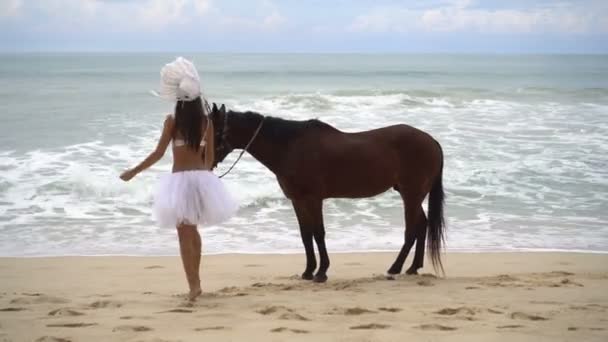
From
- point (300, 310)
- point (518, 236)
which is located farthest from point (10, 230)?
point (518, 236)

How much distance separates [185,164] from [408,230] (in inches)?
85.8

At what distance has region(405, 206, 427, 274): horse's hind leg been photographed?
19.9 feet

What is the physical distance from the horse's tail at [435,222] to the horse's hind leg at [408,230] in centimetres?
14

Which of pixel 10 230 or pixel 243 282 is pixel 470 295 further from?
pixel 10 230

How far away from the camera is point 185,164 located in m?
4.75

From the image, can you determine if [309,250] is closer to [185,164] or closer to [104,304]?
[185,164]

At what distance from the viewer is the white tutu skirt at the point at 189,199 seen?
15.3ft

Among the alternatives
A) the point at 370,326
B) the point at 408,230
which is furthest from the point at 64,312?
the point at 408,230

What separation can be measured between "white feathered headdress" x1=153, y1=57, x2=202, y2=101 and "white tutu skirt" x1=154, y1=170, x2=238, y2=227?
0.49 meters

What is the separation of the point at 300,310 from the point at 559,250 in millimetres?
4027

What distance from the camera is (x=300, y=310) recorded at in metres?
4.45

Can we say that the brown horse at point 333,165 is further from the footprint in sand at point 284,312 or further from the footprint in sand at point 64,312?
the footprint in sand at point 64,312

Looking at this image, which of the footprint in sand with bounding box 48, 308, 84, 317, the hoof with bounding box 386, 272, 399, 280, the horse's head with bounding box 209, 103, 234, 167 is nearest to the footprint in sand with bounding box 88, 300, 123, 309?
the footprint in sand with bounding box 48, 308, 84, 317

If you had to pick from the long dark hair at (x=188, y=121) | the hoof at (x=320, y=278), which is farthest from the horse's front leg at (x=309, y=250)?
the long dark hair at (x=188, y=121)
